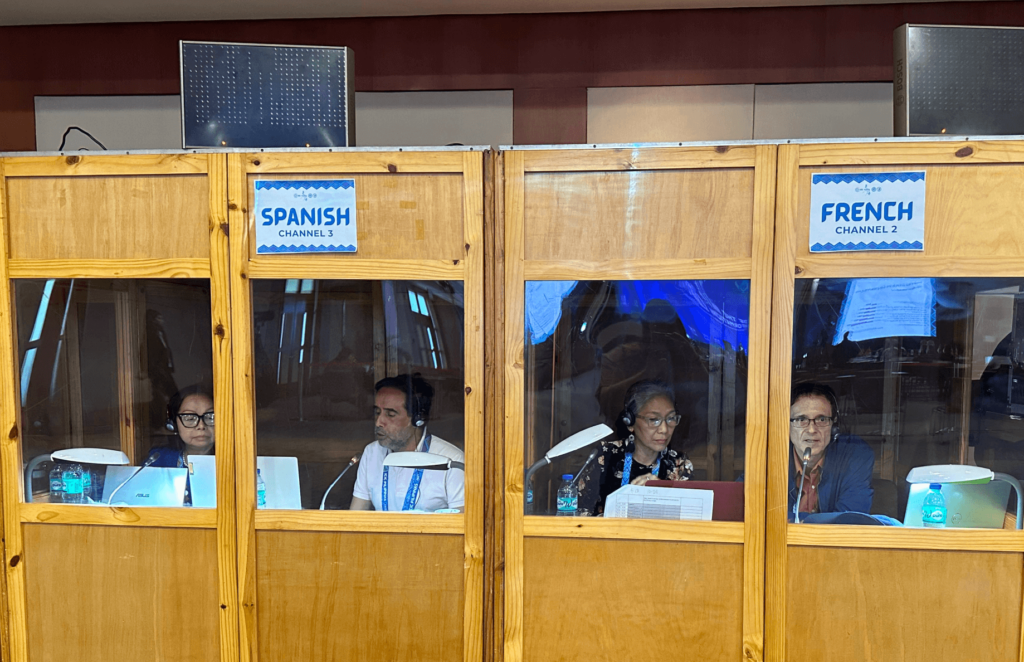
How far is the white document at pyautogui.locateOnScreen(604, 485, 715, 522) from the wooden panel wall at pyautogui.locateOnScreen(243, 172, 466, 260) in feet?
2.68

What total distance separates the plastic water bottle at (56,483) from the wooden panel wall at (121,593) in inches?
3.5

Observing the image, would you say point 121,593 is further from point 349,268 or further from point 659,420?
point 659,420

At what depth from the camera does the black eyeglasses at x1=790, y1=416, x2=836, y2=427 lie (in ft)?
5.86

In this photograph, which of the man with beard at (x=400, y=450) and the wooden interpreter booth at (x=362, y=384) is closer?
the wooden interpreter booth at (x=362, y=384)

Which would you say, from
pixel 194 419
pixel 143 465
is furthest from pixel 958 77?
pixel 143 465

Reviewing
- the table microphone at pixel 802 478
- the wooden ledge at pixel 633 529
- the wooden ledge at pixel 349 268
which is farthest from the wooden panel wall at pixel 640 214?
the wooden ledge at pixel 633 529

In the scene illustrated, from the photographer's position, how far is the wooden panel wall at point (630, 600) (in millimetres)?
1751

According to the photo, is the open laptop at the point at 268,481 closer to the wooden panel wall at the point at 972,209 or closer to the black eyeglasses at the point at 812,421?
the black eyeglasses at the point at 812,421

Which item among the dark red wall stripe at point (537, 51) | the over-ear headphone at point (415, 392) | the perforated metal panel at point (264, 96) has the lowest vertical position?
the over-ear headphone at point (415, 392)

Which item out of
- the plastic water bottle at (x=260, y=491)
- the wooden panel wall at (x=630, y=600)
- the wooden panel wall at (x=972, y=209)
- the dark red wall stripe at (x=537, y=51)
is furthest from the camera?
the dark red wall stripe at (x=537, y=51)

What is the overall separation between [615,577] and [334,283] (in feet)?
3.76

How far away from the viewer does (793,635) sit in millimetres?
1741

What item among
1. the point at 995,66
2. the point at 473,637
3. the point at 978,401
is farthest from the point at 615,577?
the point at 995,66

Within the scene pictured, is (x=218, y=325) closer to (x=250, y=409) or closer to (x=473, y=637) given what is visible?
(x=250, y=409)
